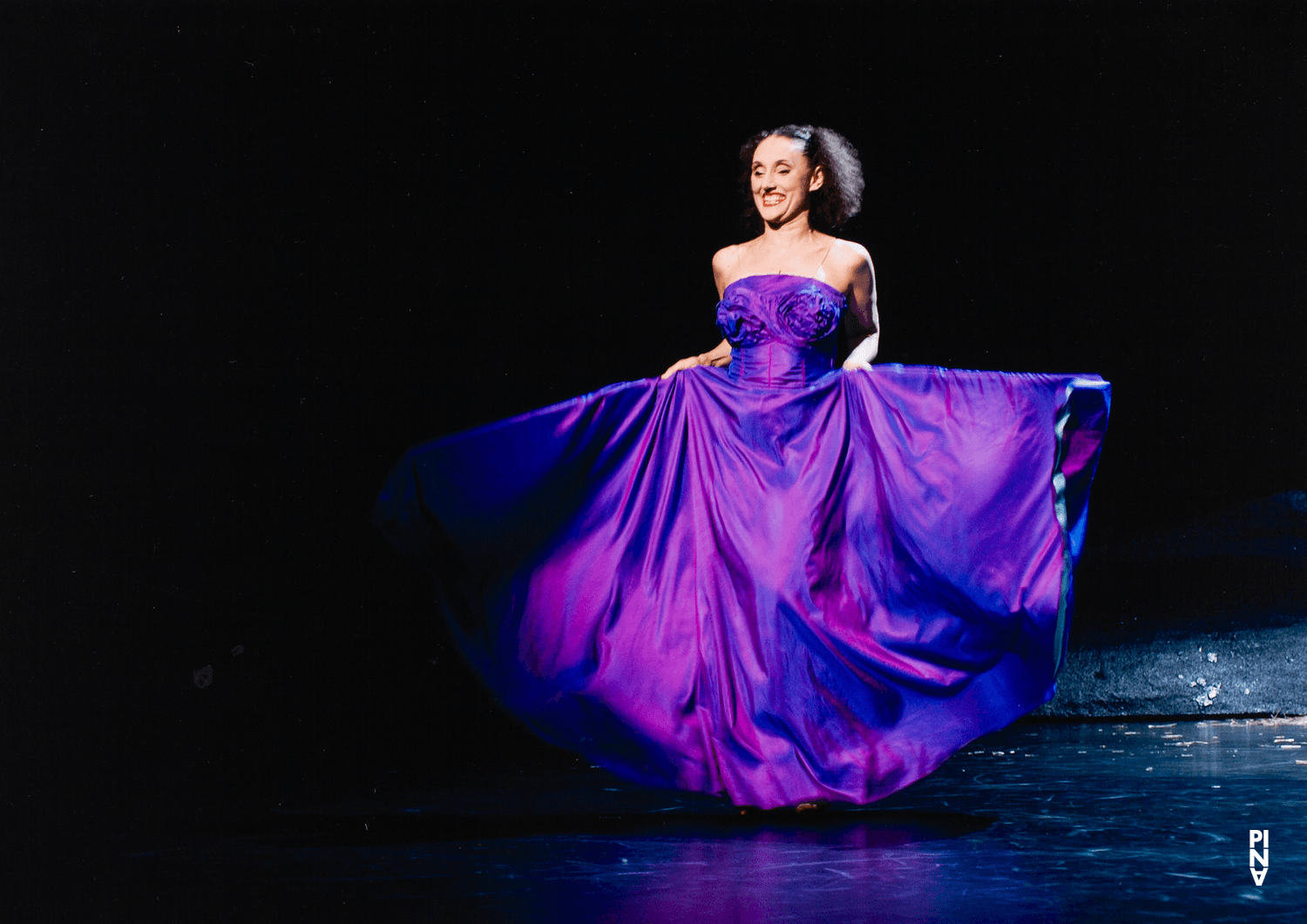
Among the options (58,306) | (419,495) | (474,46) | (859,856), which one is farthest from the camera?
(474,46)

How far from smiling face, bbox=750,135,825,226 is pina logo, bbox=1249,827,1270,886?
5.35 feet

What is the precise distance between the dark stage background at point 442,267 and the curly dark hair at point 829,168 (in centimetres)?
124

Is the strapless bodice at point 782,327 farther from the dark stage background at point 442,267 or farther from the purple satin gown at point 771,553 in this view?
the dark stage background at point 442,267

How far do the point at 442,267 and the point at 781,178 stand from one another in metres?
1.61

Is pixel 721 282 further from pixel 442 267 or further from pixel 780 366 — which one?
pixel 442 267

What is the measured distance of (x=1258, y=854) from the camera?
1921mm

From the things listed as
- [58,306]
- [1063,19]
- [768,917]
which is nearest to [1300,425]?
[1063,19]

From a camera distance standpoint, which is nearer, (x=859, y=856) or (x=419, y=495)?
(x=859, y=856)

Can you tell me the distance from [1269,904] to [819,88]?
3.08 meters

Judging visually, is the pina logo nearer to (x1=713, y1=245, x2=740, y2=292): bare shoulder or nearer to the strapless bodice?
the strapless bodice

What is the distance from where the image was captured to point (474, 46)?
396 centimetres

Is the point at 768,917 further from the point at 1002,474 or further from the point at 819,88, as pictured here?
the point at 819,88

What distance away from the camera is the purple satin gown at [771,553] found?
245 cm

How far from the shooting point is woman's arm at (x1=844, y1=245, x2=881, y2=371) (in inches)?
111
